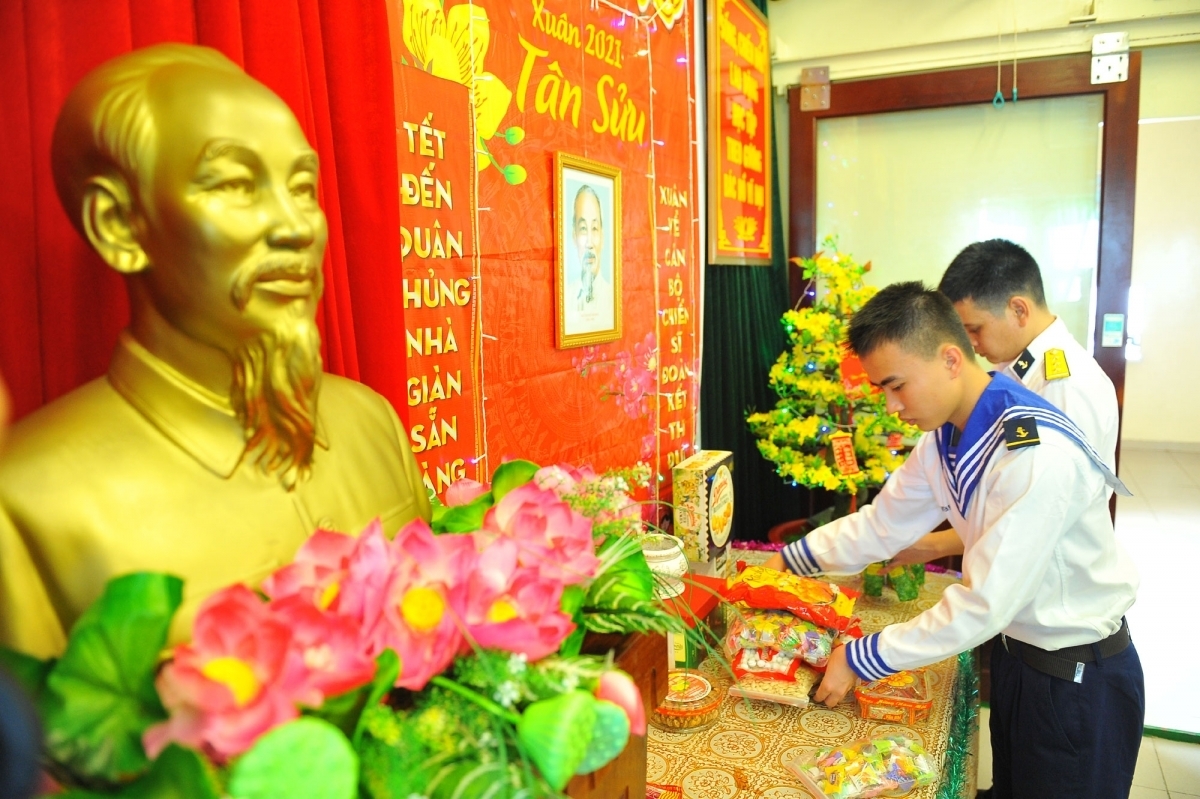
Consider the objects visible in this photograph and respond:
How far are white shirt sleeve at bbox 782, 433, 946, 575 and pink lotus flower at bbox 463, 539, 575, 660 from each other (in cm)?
150

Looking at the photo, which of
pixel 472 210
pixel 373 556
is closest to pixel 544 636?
pixel 373 556

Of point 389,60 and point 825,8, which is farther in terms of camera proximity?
point 825,8

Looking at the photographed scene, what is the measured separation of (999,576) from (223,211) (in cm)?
141

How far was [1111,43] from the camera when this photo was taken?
360 centimetres

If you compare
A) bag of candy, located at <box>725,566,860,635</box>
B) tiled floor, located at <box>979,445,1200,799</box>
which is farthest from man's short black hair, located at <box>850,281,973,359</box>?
tiled floor, located at <box>979,445,1200,799</box>

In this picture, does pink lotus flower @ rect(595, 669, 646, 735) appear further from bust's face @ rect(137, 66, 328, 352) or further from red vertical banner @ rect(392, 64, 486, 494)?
red vertical banner @ rect(392, 64, 486, 494)

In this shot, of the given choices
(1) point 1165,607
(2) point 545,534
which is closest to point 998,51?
(1) point 1165,607

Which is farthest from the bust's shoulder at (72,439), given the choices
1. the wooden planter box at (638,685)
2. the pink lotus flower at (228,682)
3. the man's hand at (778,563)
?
the man's hand at (778,563)

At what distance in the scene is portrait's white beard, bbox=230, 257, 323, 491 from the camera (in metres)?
0.68

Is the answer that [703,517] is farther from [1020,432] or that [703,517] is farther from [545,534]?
[545,534]

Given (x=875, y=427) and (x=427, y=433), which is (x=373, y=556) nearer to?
(x=427, y=433)

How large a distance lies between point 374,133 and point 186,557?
0.77 m

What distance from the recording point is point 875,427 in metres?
3.01

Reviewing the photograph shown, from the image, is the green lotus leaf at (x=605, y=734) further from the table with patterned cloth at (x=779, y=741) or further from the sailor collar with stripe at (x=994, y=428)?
the sailor collar with stripe at (x=994, y=428)
